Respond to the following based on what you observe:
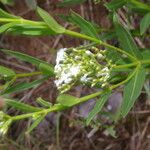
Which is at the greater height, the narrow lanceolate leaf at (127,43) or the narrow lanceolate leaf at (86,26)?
the narrow lanceolate leaf at (86,26)

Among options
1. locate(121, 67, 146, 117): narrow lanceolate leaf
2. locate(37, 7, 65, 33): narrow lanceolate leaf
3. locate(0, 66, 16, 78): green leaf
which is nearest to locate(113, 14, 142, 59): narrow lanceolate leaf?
locate(121, 67, 146, 117): narrow lanceolate leaf

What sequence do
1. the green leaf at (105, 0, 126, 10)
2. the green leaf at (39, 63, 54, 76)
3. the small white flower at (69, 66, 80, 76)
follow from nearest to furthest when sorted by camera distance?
1. the small white flower at (69, 66, 80, 76)
2. the green leaf at (39, 63, 54, 76)
3. the green leaf at (105, 0, 126, 10)

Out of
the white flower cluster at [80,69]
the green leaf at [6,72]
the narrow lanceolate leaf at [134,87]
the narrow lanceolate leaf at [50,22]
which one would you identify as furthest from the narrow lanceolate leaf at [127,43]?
the green leaf at [6,72]

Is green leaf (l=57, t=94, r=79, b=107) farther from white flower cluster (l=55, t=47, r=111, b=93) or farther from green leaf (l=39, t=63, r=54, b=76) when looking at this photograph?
green leaf (l=39, t=63, r=54, b=76)

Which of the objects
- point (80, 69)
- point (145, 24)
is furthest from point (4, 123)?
point (145, 24)

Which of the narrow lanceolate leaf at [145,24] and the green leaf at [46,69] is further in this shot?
the narrow lanceolate leaf at [145,24]

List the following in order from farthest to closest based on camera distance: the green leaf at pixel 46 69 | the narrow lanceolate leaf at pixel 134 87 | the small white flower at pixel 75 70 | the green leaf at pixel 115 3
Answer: the green leaf at pixel 115 3, the narrow lanceolate leaf at pixel 134 87, the green leaf at pixel 46 69, the small white flower at pixel 75 70

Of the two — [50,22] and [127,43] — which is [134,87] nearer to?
[127,43]

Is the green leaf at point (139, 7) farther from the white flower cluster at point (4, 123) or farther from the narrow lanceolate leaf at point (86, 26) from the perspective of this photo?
the white flower cluster at point (4, 123)
